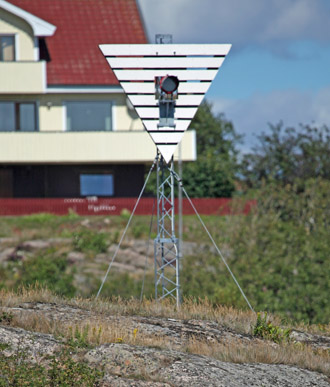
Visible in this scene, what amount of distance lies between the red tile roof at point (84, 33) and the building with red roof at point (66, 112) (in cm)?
5

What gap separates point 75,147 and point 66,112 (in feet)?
6.46

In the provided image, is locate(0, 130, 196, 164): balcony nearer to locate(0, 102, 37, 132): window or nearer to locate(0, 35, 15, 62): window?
locate(0, 102, 37, 132): window

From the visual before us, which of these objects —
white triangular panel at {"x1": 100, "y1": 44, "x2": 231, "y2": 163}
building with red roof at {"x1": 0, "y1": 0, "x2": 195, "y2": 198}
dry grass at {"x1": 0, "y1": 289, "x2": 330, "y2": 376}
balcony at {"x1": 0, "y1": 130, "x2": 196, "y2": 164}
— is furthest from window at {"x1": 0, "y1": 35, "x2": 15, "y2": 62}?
dry grass at {"x1": 0, "y1": 289, "x2": 330, "y2": 376}

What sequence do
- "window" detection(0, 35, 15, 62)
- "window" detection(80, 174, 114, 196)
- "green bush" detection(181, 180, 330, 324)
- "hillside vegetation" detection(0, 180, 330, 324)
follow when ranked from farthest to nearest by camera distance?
"window" detection(80, 174, 114, 196), "window" detection(0, 35, 15, 62), "green bush" detection(181, 180, 330, 324), "hillside vegetation" detection(0, 180, 330, 324)

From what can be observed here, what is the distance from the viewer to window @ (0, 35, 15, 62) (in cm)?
3903

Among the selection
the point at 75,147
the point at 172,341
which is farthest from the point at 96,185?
the point at 172,341

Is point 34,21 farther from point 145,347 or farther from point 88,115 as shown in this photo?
point 145,347

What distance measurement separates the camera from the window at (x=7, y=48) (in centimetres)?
3903

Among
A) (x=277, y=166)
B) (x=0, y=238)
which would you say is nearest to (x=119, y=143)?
(x=0, y=238)

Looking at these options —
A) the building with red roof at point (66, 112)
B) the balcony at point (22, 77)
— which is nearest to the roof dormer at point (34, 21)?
the building with red roof at point (66, 112)

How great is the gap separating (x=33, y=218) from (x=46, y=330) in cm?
2578

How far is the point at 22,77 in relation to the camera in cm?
3803

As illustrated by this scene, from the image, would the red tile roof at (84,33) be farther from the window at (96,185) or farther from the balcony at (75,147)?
the window at (96,185)

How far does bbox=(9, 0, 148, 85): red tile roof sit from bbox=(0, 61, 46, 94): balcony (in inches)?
24.2
